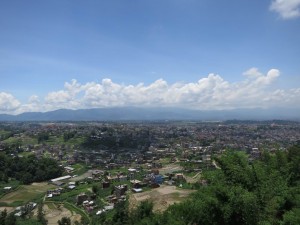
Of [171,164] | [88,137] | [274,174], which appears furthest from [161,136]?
[274,174]

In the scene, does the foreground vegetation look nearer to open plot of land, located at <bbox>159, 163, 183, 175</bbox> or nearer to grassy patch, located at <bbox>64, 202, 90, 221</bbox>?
grassy patch, located at <bbox>64, 202, 90, 221</bbox>

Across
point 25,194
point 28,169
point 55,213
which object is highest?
point 28,169

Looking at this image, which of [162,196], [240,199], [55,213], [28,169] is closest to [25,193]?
[28,169]

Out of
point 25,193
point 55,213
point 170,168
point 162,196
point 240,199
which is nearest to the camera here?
point 240,199

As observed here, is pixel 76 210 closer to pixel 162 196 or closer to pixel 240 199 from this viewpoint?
pixel 162 196

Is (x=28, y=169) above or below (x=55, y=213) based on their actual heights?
above

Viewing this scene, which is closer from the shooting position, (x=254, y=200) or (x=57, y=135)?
(x=254, y=200)

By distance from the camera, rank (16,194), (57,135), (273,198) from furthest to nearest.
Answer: (57,135)
(16,194)
(273,198)

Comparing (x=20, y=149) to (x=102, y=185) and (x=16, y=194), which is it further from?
(x=102, y=185)
